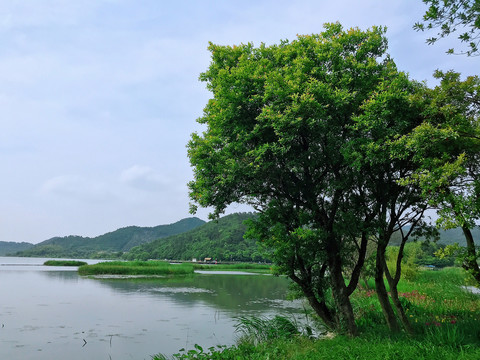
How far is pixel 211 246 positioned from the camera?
9862 centimetres

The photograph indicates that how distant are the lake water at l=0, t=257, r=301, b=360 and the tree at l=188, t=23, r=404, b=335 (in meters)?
5.95

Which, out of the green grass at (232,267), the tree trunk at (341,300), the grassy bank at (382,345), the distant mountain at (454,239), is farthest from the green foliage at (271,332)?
the green grass at (232,267)

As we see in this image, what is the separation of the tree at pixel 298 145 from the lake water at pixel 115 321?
19.5ft

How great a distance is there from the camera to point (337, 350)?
888cm

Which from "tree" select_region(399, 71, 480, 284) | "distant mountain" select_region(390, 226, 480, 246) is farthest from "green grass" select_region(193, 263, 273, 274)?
"tree" select_region(399, 71, 480, 284)

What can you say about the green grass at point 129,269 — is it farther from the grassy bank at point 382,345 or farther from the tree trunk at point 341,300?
the tree trunk at point 341,300

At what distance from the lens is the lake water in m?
13.3

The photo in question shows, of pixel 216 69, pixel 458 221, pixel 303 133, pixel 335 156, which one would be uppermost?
pixel 216 69

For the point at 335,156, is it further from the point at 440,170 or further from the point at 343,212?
the point at 440,170

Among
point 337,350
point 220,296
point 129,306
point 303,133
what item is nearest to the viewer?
point 337,350

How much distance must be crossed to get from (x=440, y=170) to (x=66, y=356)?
13165 mm

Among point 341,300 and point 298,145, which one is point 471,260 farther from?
point 298,145

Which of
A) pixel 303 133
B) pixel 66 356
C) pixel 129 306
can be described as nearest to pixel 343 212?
pixel 303 133

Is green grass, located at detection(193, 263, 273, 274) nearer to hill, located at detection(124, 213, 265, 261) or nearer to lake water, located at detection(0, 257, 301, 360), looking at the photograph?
hill, located at detection(124, 213, 265, 261)
